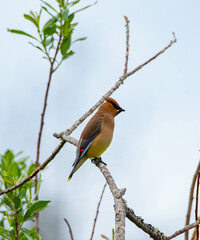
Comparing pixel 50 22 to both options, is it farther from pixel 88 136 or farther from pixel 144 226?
pixel 144 226

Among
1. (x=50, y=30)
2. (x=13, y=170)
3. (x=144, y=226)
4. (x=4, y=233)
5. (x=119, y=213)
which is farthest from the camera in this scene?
(x=50, y=30)

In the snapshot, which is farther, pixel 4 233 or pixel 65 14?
pixel 65 14

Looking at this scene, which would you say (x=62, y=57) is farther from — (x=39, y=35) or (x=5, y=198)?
(x=5, y=198)

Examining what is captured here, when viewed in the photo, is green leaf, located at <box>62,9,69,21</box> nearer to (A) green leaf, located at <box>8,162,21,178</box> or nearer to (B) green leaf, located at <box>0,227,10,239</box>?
(A) green leaf, located at <box>8,162,21,178</box>

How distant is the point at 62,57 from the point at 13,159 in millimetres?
782

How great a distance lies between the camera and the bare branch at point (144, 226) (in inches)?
88.4

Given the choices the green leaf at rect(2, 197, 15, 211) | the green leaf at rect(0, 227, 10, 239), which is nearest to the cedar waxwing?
the green leaf at rect(2, 197, 15, 211)

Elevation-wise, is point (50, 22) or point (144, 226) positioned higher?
point (50, 22)

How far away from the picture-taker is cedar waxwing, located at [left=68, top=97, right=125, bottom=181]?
13.7 ft

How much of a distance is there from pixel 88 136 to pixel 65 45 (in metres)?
0.97

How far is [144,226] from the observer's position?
7.57ft

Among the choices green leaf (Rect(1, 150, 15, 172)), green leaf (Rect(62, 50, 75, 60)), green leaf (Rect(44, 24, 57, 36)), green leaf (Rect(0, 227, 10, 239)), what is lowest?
green leaf (Rect(0, 227, 10, 239))

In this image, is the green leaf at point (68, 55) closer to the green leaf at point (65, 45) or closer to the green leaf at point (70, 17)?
the green leaf at point (65, 45)

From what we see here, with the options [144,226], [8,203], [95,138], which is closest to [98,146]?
[95,138]
